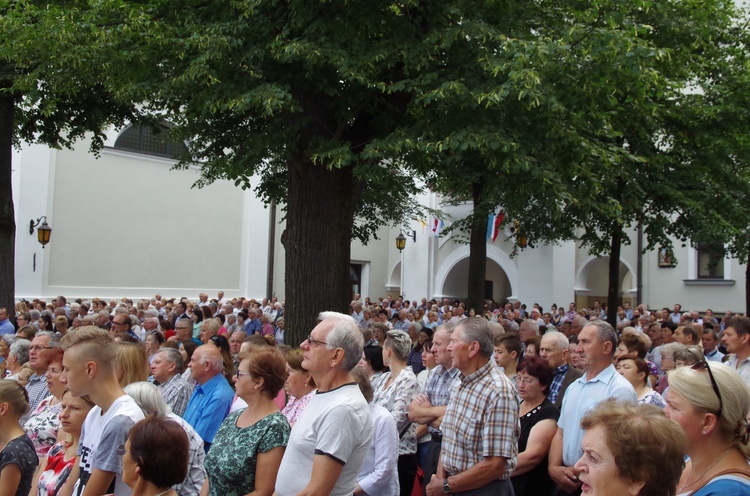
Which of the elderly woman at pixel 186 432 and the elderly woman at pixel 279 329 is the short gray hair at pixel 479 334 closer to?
the elderly woman at pixel 186 432

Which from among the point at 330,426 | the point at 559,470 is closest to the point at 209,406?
the point at 330,426

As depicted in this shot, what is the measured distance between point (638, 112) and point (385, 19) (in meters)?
4.67

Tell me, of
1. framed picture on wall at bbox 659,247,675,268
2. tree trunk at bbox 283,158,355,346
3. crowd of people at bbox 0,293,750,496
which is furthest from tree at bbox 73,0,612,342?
framed picture on wall at bbox 659,247,675,268

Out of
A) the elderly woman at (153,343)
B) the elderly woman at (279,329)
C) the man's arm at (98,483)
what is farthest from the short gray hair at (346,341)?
the elderly woman at (279,329)

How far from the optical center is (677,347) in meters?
7.65

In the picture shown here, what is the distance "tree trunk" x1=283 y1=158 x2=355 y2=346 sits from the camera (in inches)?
424

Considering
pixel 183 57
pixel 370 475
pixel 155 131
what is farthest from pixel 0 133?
pixel 370 475

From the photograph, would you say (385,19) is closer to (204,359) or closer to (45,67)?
(45,67)

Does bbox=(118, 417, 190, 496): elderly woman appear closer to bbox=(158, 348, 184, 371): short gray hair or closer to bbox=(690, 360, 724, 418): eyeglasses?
bbox=(690, 360, 724, 418): eyeglasses

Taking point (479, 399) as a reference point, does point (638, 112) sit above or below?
above

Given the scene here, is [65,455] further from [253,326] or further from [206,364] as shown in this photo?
[253,326]

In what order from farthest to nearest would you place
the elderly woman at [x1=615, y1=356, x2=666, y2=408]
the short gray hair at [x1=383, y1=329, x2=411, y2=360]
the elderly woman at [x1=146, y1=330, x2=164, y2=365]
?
the elderly woman at [x1=146, y1=330, x2=164, y2=365]
the short gray hair at [x1=383, y1=329, x2=411, y2=360]
the elderly woman at [x1=615, y1=356, x2=666, y2=408]

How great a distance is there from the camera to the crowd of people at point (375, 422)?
3145 millimetres

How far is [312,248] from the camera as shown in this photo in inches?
424
